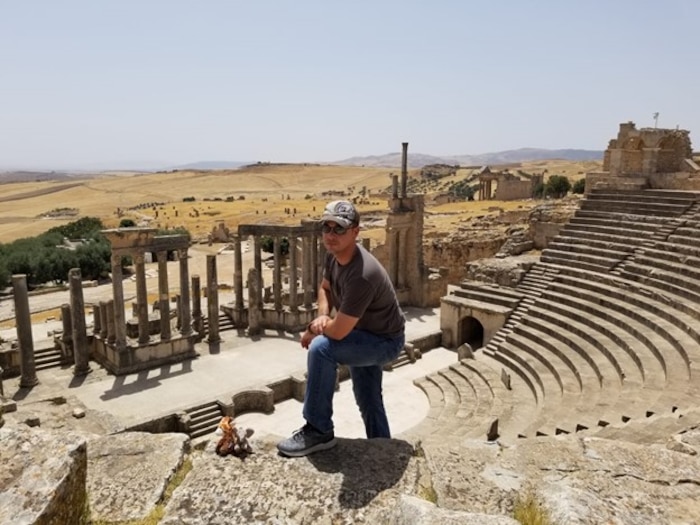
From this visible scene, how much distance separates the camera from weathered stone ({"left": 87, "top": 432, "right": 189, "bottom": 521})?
3.43 m

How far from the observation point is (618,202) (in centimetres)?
2223

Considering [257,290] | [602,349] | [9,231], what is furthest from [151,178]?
[602,349]

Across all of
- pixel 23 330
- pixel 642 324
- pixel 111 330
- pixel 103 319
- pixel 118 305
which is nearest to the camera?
pixel 642 324

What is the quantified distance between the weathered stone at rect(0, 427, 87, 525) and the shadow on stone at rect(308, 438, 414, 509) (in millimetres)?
1556

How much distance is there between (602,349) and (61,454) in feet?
45.4

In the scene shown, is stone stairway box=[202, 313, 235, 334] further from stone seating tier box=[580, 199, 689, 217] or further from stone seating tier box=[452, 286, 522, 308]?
stone seating tier box=[580, 199, 689, 217]

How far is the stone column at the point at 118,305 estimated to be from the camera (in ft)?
57.7

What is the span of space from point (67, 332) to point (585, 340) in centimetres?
1593

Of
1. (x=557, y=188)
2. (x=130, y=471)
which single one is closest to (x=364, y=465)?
(x=130, y=471)

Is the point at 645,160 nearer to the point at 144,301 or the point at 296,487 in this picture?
the point at 144,301

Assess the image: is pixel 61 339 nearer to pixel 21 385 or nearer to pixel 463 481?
pixel 21 385

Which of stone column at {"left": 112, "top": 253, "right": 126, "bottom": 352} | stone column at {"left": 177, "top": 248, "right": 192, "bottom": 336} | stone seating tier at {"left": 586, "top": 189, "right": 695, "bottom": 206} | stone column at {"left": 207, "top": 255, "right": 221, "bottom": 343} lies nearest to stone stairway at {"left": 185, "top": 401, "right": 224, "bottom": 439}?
stone column at {"left": 112, "top": 253, "right": 126, "bottom": 352}

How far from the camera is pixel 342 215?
455 centimetres

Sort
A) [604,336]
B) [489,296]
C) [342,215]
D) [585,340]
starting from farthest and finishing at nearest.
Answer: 1. [489,296]
2. [585,340]
3. [604,336]
4. [342,215]
